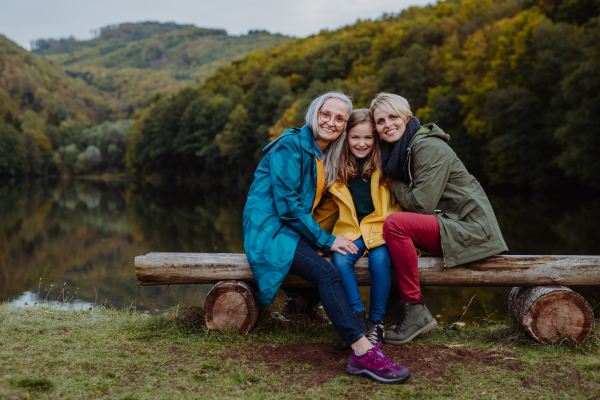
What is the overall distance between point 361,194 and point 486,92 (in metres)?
30.9

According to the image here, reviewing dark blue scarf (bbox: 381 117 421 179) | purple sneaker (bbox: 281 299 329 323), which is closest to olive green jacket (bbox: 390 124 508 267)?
dark blue scarf (bbox: 381 117 421 179)

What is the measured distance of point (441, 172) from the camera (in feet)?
12.4

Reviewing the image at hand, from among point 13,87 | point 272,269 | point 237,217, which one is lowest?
point 237,217

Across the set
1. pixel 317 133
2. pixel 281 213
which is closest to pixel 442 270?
pixel 281 213

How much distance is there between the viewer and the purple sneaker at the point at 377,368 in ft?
10.4

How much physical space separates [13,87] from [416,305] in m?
150

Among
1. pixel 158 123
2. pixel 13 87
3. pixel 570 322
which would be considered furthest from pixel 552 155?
pixel 13 87

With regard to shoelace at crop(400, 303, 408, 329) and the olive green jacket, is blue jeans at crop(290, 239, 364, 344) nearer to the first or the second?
shoelace at crop(400, 303, 408, 329)

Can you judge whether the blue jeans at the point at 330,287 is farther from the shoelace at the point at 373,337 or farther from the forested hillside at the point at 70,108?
the forested hillside at the point at 70,108

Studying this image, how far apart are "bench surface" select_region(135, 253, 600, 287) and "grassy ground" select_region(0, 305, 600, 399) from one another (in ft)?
1.57

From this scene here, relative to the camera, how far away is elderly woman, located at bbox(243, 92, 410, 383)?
3648 millimetres

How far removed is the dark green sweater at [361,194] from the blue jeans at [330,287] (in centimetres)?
71

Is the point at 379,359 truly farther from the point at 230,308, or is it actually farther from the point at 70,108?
the point at 70,108

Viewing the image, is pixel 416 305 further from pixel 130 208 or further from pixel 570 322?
pixel 130 208
